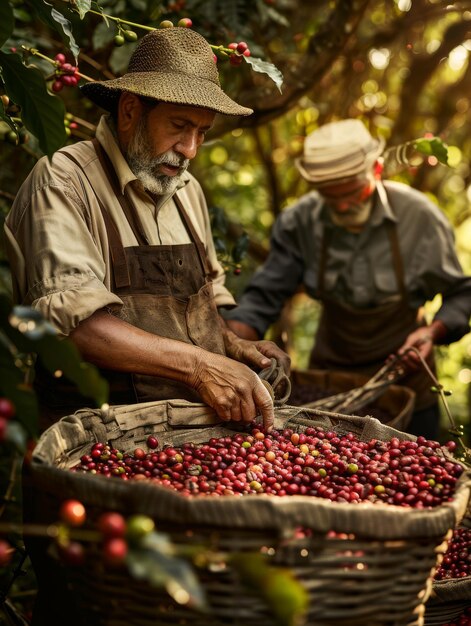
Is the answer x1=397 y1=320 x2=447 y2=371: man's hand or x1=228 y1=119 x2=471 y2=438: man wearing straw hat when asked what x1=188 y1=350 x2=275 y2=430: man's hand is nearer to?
x1=397 y1=320 x2=447 y2=371: man's hand

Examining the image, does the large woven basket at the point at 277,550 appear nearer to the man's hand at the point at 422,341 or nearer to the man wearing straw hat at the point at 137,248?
the man wearing straw hat at the point at 137,248

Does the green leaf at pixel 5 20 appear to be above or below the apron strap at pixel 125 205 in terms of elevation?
above

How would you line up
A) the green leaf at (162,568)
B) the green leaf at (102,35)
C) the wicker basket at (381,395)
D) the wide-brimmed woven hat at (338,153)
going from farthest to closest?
the wide-brimmed woven hat at (338,153)
the wicker basket at (381,395)
the green leaf at (102,35)
the green leaf at (162,568)

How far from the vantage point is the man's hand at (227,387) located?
2270mm

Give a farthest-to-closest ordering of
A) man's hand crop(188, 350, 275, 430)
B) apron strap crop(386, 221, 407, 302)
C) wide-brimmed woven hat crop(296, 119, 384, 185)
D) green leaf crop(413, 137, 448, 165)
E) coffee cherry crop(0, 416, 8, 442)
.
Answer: apron strap crop(386, 221, 407, 302), wide-brimmed woven hat crop(296, 119, 384, 185), green leaf crop(413, 137, 448, 165), man's hand crop(188, 350, 275, 430), coffee cherry crop(0, 416, 8, 442)

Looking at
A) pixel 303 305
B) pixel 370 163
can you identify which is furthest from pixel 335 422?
pixel 303 305

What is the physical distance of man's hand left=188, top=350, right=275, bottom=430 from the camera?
7.45ft

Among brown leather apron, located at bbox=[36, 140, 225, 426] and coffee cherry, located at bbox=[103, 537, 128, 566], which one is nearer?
coffee cherry, located at bbox=[103, 537, 128, 566]

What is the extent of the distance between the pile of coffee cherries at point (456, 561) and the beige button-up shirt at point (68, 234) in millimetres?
A: 1262

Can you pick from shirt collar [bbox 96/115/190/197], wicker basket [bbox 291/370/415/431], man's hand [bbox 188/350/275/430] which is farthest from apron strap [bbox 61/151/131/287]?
wicker basket [bbox 291/370/415/431]

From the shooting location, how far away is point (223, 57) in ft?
8.58

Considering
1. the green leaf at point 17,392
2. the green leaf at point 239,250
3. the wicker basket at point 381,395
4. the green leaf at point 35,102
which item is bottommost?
the wicker basket at point 381,395

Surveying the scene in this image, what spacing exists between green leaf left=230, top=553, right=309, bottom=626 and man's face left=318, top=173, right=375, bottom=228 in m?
3.00

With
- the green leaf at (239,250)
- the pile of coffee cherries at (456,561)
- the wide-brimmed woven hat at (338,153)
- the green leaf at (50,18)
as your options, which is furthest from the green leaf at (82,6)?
the wide-brimmed woven hat at (338,153)
